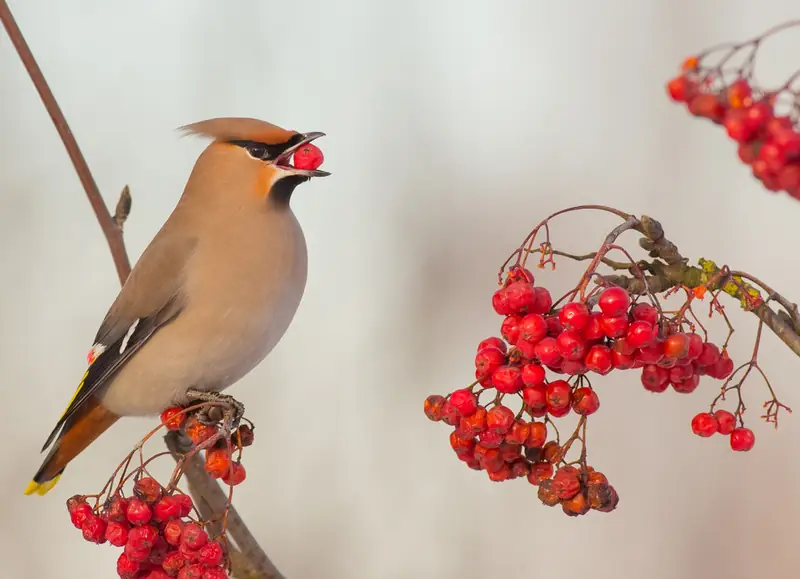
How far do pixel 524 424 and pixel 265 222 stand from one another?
2.56ft

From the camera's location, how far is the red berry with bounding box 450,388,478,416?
112 cm

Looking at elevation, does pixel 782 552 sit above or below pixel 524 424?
below

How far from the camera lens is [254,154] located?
67.6 inches

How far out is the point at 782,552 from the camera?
2623mm

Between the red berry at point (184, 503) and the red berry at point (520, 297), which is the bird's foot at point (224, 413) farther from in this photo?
the red berry at point (520, 297)

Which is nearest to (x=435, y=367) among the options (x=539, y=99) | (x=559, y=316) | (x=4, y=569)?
(x=539, y=99)

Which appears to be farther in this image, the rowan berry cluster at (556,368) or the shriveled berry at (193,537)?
the shriveled berry at (193,537)

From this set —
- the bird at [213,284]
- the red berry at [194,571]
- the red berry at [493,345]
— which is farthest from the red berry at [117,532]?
the red berry at [493,345]

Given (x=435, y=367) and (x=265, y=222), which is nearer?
(x=265, y=222)

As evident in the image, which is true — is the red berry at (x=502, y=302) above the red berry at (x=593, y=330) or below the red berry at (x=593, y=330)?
above

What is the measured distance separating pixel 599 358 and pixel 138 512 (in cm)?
60

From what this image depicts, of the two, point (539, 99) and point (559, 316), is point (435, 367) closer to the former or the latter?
point (539, 99)

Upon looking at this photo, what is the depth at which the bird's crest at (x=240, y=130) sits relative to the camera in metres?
1.67

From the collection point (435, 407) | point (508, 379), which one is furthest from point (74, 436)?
point (508, 379)
